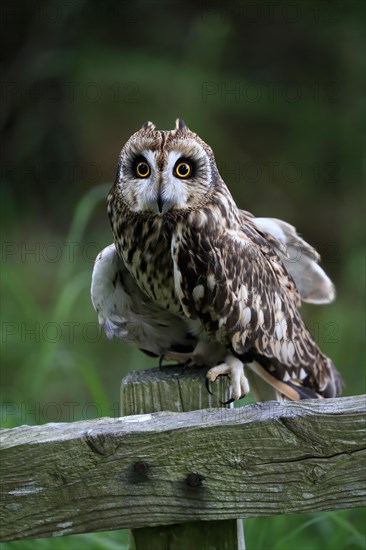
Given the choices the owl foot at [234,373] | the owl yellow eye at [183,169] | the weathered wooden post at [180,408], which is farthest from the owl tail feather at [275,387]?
the owl yellow eye at [183,169]

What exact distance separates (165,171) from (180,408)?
2.50ft

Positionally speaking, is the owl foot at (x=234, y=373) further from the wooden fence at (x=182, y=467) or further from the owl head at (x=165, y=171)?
the wooden fence at (x=182, y=467)

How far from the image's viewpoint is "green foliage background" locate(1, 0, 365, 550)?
690cm

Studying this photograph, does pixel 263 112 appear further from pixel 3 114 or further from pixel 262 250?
pixel 262 250

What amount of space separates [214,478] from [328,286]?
1.51 m

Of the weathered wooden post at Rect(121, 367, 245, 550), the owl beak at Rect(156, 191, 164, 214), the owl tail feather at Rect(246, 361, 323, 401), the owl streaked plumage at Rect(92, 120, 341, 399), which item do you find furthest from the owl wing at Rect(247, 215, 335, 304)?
the weathered wooden post at Rect(121, 367, 245, 550)

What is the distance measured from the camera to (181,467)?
1857mm

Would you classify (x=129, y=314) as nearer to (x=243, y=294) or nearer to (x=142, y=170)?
(x=243, y=294)

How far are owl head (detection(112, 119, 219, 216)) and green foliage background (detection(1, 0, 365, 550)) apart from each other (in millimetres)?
3749

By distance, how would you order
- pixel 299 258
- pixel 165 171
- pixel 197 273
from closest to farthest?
pixel 165 171
pixel 197 273
pixel 299 258

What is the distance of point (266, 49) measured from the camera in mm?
7812

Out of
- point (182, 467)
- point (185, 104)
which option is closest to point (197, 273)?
point (182, 467)

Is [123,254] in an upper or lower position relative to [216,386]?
upper

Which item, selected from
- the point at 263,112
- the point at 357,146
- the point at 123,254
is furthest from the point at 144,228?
the point at 263,112
